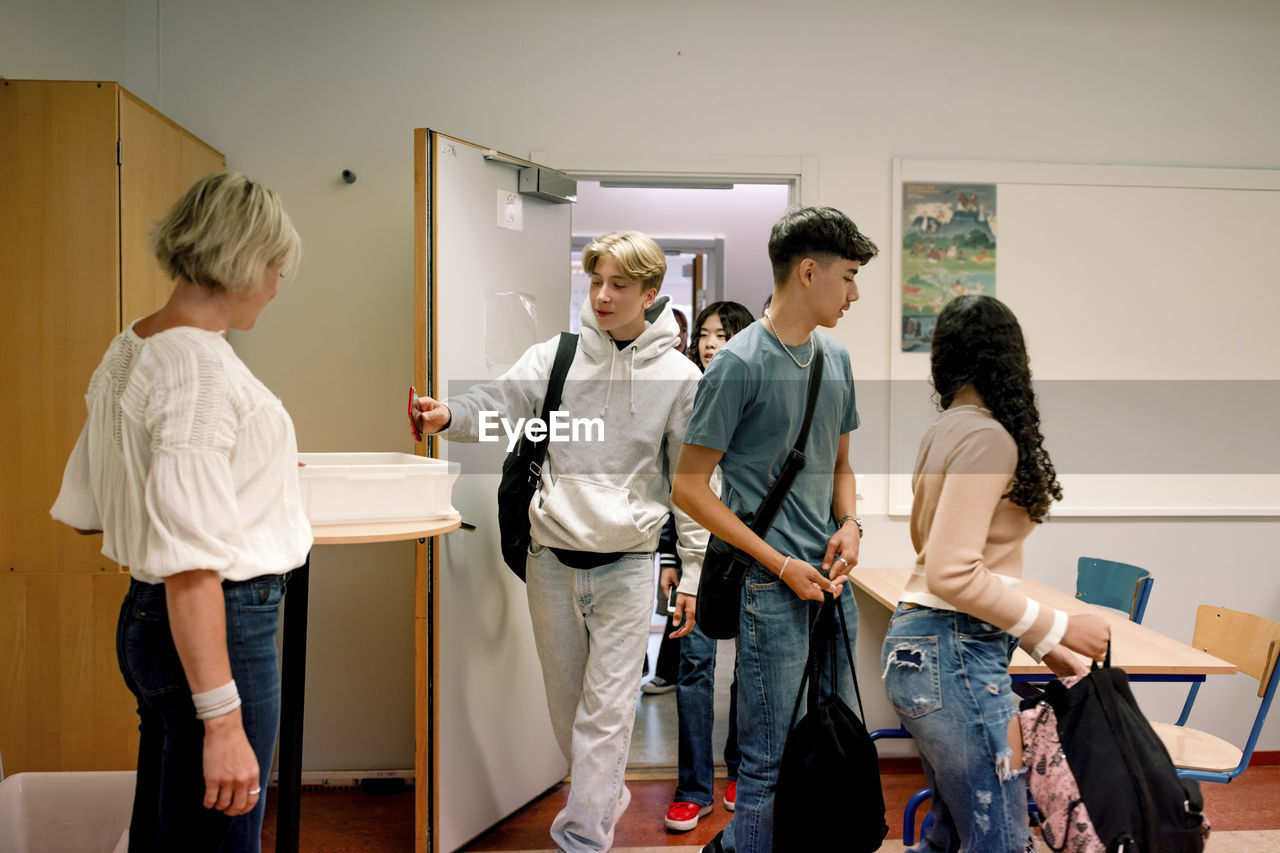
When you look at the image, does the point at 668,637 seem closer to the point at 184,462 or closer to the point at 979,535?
the point at 979,535

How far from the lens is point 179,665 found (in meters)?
1.21

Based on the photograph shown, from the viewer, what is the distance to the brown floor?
8.28 feet

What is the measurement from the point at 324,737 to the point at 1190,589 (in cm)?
312

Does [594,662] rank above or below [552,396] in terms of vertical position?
below

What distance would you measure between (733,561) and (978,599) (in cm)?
47

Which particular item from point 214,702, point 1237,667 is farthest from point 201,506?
point 1237,667

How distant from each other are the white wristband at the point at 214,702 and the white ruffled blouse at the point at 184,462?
0.50ft

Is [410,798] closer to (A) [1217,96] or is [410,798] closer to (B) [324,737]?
(B) [324,737]

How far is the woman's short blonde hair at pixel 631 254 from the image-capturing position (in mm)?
2051

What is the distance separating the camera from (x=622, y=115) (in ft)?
9.62

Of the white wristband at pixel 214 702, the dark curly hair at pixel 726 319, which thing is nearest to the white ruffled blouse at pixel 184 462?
the white wristband at pixel 214 702

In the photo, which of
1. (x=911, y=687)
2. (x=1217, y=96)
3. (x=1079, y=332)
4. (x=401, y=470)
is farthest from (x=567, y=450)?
(x=1217, y=96)

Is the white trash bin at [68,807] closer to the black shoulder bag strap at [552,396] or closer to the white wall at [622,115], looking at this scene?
the white wall at [622,115]

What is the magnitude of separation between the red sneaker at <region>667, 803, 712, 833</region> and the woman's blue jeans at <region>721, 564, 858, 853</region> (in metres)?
0.95
